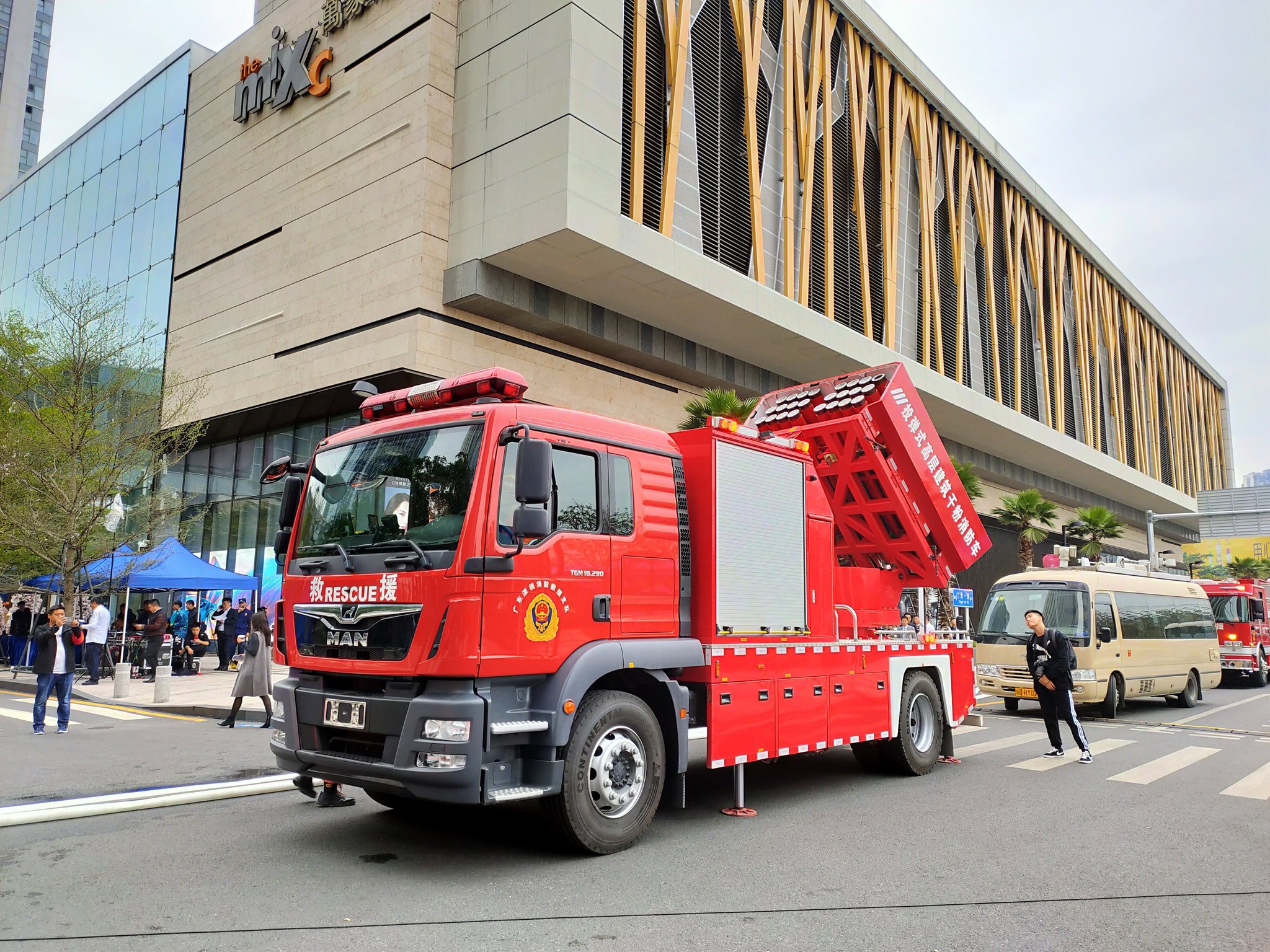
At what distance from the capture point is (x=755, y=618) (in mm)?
7359

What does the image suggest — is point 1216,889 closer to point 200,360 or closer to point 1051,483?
point 200,360

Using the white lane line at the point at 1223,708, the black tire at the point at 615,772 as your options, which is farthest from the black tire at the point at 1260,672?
the black tire at the point at 615,772

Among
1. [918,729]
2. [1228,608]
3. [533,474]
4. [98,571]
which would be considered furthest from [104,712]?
[1228,608]

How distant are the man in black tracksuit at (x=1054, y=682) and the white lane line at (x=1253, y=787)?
1475 millimetres

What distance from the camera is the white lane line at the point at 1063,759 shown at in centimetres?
990

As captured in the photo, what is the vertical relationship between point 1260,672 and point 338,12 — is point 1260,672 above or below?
below

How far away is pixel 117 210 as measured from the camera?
34.1m

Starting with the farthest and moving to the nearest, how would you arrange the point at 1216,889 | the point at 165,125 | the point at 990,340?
the point at 990,340
the point at 165,125
the point at 1216,889

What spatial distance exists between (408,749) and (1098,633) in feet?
43.8

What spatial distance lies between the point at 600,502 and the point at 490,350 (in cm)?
1676

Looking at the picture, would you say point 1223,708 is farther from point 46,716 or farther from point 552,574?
point 46,716

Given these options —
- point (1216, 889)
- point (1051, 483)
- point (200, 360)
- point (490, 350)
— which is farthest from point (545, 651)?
point (1051, 483)

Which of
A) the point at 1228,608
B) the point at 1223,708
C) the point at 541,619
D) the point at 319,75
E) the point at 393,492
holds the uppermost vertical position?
the point at 319,75

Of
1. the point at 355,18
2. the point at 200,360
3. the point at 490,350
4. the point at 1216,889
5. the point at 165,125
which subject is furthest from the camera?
the point at 165,125
